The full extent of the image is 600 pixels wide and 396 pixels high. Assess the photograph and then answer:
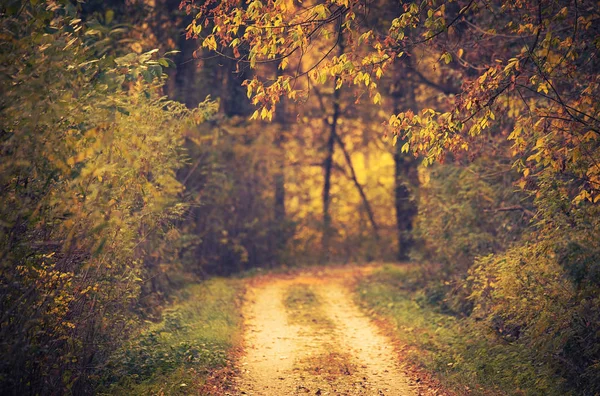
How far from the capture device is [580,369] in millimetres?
8398

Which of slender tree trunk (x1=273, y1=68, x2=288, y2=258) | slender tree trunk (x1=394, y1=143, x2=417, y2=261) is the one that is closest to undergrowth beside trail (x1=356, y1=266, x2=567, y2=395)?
slender tree trunk (x1=394, y1=143, x2=417, y2=261)

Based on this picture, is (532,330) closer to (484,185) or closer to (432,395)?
(432,395)

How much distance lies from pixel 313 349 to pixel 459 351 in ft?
8.83

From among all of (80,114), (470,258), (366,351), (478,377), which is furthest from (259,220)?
(80,114)

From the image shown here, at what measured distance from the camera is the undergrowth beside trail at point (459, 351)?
8.81 meters

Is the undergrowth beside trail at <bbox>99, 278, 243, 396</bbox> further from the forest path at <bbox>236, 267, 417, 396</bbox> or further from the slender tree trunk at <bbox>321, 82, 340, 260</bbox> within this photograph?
the slender tree trunk at <bbox>321, 82, 340, 260</bbox>

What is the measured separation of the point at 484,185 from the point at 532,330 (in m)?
4.90

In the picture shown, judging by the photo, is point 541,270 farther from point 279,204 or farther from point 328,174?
point 328,174

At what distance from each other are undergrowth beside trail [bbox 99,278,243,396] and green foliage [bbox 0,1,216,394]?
0.79m

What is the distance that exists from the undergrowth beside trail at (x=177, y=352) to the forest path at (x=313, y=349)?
493 millimetres

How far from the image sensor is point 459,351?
1088 centimetres

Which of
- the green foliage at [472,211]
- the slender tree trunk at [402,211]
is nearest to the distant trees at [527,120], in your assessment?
the green foliage at [472,211]

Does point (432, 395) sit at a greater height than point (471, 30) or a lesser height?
lesser

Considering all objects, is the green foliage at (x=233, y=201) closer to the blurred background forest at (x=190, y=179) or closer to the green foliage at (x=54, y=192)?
the blurred background forest at (x=190, y=179)
